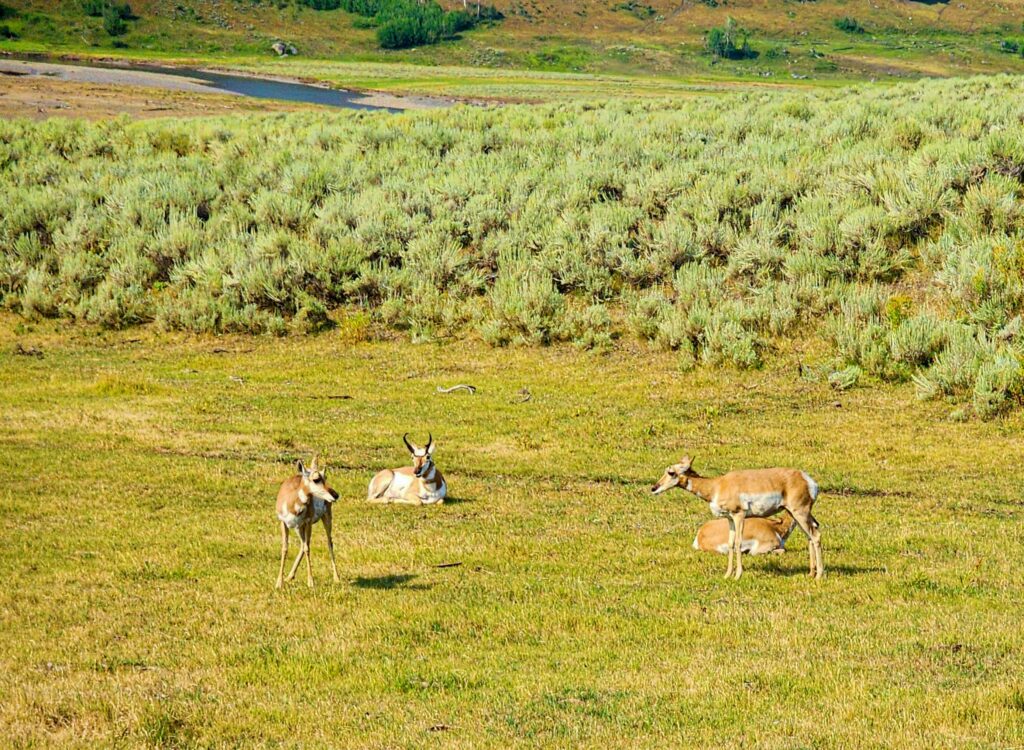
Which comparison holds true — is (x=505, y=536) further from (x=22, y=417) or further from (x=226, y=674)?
(x=22, y=417)

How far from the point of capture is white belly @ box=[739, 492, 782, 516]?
11.6m

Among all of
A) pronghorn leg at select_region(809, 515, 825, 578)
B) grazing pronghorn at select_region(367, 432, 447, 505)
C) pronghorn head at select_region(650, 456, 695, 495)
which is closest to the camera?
pronghorn leg at select_region(809, 515, 825, 578)

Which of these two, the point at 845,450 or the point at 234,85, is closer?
the point at 845,450

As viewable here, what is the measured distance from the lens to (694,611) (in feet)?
35.9

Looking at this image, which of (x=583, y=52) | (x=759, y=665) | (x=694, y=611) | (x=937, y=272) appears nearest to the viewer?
(x=759, y=665)

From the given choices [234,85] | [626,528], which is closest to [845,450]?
[626,528]

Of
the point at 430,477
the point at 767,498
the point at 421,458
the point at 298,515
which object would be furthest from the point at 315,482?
the point at 430,477

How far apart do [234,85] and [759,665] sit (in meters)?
100

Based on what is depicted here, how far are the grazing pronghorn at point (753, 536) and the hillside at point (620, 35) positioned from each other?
12433 centimetres

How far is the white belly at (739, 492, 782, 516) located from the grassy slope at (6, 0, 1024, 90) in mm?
122280

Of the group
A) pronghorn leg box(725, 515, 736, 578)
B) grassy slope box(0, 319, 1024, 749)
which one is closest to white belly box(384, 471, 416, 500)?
grassy slope box(0, 319, 1024, 749)

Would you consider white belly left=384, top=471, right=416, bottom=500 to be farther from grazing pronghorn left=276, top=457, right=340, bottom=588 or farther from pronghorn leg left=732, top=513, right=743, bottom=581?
pronghorn leg left=732, top=513, right=743, bottom=581

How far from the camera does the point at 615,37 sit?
165 meters

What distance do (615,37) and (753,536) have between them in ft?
525
